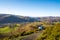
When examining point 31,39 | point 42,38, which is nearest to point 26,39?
point 31,39

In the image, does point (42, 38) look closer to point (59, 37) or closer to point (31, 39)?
point (59, 37)

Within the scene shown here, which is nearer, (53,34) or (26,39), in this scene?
(53,34)

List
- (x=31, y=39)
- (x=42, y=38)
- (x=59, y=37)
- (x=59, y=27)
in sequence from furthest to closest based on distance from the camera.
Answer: (x=31, y=39) < (x=42, y=38) < (x=59, y=27) < (x=59, y=37)

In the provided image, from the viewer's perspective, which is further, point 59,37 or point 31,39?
point 31,39

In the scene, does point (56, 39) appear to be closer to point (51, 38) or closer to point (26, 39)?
point (51, 38)

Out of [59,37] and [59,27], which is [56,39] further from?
[59,27]

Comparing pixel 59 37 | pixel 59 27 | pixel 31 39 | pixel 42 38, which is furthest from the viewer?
pixel 31 39

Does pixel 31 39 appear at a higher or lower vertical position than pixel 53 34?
lower

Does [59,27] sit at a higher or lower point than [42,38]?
higher

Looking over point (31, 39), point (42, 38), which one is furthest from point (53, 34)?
point (31, 39)

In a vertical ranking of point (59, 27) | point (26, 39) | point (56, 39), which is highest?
point (59, 27)
